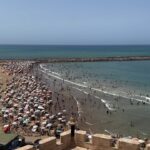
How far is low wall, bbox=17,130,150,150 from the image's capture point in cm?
1012

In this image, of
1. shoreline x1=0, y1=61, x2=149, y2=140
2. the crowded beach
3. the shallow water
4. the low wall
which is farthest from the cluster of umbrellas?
the low wall

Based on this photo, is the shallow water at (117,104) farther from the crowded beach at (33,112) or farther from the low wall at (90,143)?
the low wall at (90,143)

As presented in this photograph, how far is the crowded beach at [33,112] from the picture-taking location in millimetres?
33731

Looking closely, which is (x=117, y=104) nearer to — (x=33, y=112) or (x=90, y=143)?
(x=33, y=112)

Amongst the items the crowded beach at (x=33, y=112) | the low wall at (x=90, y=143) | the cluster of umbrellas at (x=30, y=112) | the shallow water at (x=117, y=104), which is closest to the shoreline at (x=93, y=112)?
the shallow water at (x=117, y=104)

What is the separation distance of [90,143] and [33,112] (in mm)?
29362

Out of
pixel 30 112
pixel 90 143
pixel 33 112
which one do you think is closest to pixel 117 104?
pixel 33 112

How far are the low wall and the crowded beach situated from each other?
14.6m

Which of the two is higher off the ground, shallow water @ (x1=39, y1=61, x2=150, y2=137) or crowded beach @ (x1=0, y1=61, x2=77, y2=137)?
crowded beach @ (x1=0, y1=61, x2=77, y2=137)

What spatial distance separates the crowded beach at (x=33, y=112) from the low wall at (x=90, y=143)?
14.6 m

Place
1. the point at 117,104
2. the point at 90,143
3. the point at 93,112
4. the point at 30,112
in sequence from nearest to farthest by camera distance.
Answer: the point at 90,143, the point at 30,112, the point at 93,112, the point at 117,104

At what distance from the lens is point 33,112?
131 ft

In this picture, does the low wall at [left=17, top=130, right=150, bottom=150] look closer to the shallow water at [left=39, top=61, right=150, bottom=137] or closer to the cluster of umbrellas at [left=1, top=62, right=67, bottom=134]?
the cluster of umbrellas at [left=1, top=62, right=67, bottom=134]

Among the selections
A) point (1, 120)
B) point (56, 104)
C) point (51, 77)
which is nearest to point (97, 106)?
point (56, 104)
